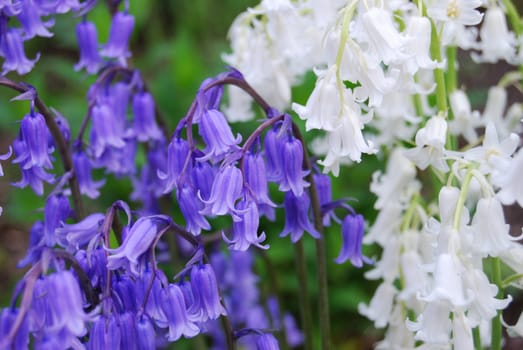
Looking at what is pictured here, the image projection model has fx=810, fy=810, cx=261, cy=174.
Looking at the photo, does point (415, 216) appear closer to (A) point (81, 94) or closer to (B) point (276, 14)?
(B) point (276, 14)

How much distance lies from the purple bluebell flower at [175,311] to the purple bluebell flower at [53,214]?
425 mm

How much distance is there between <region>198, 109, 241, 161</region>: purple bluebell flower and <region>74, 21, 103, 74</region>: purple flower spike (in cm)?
73

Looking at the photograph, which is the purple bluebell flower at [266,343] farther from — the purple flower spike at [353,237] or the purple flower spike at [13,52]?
the purple flower spike at [13,52]

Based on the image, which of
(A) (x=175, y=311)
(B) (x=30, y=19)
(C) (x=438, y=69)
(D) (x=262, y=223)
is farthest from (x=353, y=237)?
(D) (x=262, y=223)

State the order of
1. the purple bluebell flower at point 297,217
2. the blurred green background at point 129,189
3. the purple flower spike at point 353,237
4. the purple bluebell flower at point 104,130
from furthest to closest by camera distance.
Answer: the blurred green background at point 129,189
the purple bluebell flower at point 104,130
the purple flower spike at point 353,237
the purple bluebell flower at point 297,217

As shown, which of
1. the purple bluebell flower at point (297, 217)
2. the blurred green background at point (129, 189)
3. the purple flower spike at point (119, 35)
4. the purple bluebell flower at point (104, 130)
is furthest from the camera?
the blurred green background at point (129, 189)

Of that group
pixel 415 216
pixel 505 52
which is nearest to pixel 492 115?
pixel 505 52

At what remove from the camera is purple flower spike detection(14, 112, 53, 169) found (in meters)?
1.88

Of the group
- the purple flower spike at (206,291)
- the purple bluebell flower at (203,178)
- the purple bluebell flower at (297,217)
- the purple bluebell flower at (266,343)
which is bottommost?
the purple bluebell flower at (266,343)

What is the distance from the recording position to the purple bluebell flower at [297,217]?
6.34ft

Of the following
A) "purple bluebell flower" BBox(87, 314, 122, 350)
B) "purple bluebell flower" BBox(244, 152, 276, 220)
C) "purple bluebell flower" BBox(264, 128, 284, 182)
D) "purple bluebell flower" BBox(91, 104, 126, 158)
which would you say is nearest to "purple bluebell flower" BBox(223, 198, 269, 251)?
"purple bluebell flower" BBox(244, 152, 276, 220)

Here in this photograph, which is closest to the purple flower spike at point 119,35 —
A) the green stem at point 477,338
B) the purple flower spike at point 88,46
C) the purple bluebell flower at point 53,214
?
the purple flower spike at point 88,46

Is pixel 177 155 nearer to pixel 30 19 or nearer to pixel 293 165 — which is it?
pixel 293 165

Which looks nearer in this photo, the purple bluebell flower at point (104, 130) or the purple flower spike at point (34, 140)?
the purple flower spike at point (34, 140)
